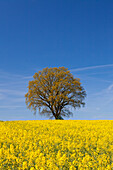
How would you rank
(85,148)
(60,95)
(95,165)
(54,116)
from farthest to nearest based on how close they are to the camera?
(54,116)
(60,95)
(85,148)
(95,165)

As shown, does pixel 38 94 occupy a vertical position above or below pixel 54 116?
above

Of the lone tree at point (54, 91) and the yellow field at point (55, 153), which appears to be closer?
the yellow field at point (55, 153)

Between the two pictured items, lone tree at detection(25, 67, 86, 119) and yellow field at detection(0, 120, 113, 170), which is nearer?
yellow field at detection(0, 120, 113, 170)

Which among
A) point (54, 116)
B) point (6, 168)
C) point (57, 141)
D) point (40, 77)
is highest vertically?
point (40, 77)

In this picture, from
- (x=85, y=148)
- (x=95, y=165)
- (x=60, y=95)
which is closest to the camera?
(x=95, y=165)

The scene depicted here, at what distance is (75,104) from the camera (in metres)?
37.2

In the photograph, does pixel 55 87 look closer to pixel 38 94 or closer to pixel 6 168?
pixel 38 94

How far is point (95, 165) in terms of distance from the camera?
18.0 feet

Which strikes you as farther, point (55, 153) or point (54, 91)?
point (54, 91)

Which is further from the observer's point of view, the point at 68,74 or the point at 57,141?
the point at 68,74

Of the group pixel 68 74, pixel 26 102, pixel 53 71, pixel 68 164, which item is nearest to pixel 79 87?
pixel 68 74

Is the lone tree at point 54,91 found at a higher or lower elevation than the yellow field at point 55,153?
higher

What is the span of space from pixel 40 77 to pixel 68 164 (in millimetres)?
32999

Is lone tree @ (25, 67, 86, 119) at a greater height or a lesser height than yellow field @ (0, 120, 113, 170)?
greater
